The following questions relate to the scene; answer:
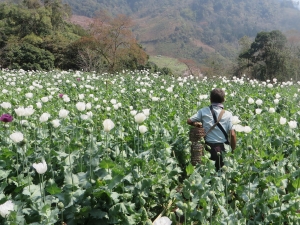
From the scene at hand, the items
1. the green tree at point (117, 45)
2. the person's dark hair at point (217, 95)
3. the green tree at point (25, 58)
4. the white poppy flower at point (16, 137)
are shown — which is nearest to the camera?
the white poppy flower at point (16, 137)

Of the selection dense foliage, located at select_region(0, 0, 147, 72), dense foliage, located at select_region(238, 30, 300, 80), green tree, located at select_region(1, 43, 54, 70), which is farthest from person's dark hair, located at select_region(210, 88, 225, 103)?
dense foliage, located at select_region(238, 30, 300, 80)

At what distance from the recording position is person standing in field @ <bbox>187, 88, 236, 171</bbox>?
5.10 m

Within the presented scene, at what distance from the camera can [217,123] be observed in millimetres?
5082

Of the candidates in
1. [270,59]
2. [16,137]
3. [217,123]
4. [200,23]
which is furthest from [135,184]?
[200,23]

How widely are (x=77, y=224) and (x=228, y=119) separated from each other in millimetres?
2707

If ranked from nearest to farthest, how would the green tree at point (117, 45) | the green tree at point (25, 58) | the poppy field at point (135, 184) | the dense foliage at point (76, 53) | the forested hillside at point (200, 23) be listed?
the poppy field at point (135, 184) → the green tree at point (25, 58) → the dense foliage at point (76, 53) → the green tree at point (117, 45) → the forested hillside at point (200, 23)

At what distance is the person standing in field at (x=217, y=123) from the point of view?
510cm

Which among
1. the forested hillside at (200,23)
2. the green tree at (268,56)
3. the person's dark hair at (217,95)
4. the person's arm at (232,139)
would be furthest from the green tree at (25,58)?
the forested hillside at (200,23)

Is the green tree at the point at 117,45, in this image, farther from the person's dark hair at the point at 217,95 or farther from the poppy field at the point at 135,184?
the poppy field at the point at 135,184

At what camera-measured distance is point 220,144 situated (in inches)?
204

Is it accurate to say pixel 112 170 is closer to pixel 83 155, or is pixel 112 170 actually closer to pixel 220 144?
pixel 83 155

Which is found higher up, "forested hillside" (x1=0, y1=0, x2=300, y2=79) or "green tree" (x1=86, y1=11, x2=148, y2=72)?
"green tree" (x1=86, y1=11, x2=148, y2=72)

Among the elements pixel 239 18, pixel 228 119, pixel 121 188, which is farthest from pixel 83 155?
pixel 239 18

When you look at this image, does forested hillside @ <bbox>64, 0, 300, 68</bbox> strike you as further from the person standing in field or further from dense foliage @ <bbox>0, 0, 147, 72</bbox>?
the person standing in field
